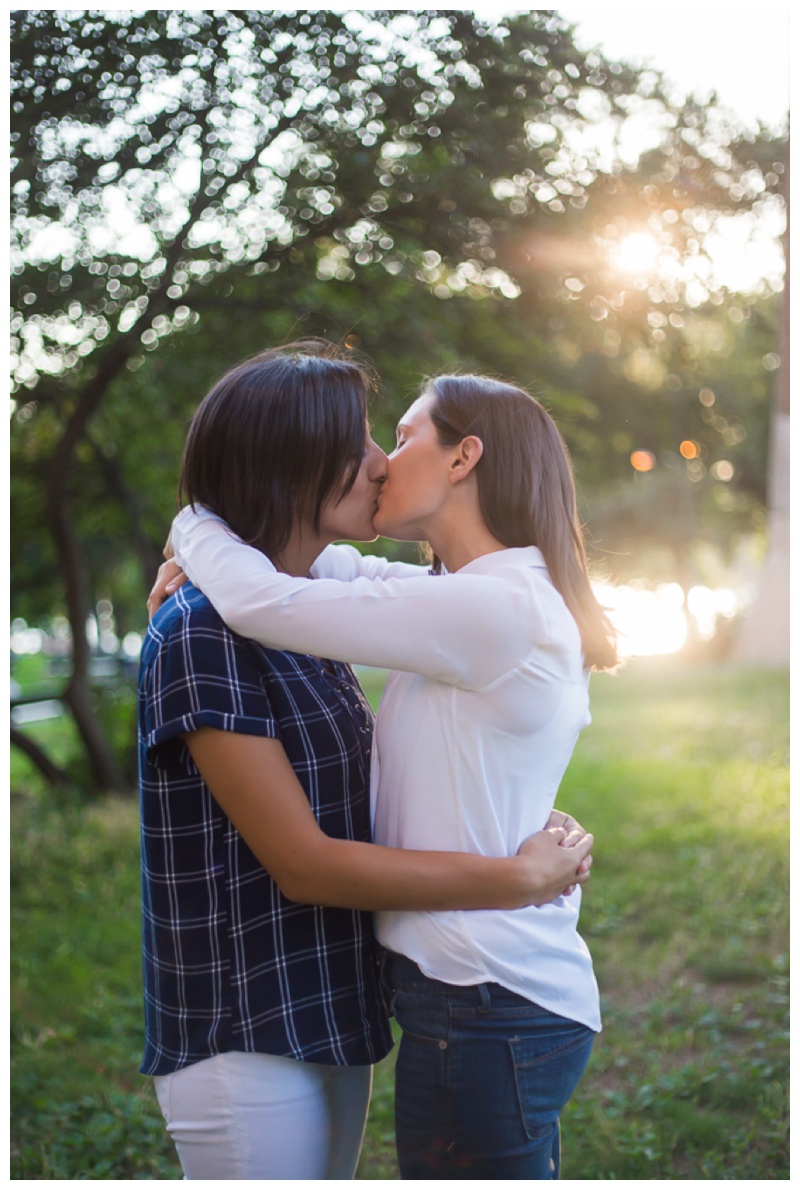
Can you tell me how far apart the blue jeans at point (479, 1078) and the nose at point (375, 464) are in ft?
3.11

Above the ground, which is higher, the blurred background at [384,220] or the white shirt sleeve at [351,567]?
the blurred background at [384,220]

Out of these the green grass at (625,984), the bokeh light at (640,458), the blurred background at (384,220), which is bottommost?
the green grass at (625,984)

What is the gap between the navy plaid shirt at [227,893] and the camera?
1.84 meters

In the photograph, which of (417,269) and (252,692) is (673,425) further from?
(252,692)

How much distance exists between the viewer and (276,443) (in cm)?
202

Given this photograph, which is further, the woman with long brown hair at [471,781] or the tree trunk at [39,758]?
the tree trunk at [39,758]

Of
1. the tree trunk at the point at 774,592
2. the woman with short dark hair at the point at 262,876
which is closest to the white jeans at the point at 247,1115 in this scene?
the woman with short dark hair at the point at 262,876

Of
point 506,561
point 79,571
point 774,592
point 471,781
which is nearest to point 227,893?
point 471,781

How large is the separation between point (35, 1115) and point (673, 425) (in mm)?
6360

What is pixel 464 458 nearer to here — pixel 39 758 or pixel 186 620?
pixel 186 620

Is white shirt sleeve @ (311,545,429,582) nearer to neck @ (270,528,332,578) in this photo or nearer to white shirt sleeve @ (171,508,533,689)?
neck @ (270,528,332,578)

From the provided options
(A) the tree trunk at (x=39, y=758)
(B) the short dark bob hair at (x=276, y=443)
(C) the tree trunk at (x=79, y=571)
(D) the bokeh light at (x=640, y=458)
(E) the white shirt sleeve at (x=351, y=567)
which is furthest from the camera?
(A) the tree trunk at (x=39, y=758)

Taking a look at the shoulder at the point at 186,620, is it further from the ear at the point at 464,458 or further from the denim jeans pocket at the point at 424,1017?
the denim jeans pocket at the point at 424,1017

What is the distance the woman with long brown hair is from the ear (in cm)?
11
